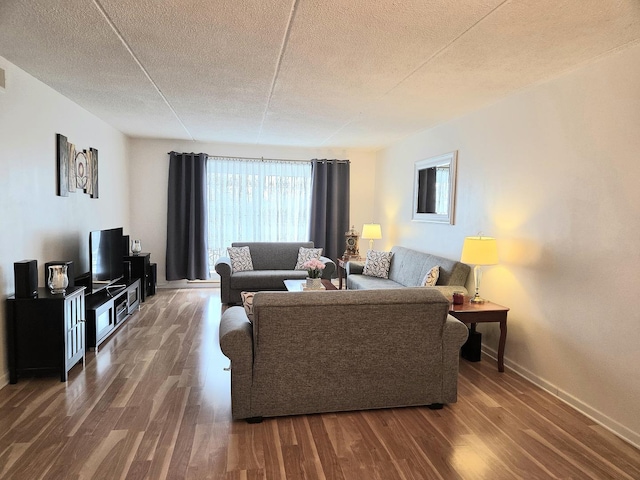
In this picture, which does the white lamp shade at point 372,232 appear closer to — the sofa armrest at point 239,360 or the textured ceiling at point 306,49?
the textured ceiling at point 306,49

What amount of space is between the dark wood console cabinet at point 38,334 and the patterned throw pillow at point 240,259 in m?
2.93

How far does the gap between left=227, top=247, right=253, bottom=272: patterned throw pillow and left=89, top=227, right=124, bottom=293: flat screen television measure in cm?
158

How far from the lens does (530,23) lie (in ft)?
7.36

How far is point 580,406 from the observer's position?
2895mm

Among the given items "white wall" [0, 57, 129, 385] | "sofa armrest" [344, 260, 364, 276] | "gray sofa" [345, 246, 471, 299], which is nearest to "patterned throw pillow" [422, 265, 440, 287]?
"gray sofa" [345, 246, 471, 299]

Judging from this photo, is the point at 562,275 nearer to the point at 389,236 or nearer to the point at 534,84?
the point at 534,84

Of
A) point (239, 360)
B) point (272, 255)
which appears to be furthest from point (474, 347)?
point (272, 255)

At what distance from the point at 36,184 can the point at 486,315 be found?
13.2 ft

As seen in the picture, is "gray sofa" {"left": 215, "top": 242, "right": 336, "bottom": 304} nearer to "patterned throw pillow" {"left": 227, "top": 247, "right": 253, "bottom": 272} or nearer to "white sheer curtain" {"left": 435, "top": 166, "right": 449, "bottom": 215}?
"patterned throw pillow" {"left": 227, "top": 247, "right": 253, "bottom": 272}

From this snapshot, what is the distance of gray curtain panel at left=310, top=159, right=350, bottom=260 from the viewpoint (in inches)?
284

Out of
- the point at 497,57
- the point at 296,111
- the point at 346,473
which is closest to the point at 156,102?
the point at 296,111

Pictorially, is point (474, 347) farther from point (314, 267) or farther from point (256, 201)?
point (256, 201)

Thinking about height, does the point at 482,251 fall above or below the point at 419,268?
above

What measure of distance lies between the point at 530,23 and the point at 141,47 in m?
2.40
